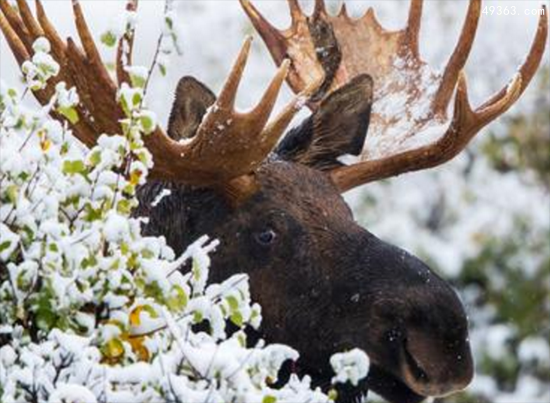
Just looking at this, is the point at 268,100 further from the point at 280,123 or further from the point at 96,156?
the point at 96,156

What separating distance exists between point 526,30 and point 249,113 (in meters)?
15.9

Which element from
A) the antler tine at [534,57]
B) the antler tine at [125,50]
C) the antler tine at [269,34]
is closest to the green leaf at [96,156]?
the antler tine at [125,50]

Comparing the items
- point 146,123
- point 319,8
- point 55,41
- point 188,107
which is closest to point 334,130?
point 188,107

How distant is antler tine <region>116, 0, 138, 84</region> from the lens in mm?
4497

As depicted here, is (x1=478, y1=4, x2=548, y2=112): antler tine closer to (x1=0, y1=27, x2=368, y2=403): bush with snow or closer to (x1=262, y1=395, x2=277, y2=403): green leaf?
(x1=0, y1=27, x2=368, y2=403): bush with snow

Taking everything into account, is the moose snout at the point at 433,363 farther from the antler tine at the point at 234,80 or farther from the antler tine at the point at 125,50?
the antler tine at the point at 125,50

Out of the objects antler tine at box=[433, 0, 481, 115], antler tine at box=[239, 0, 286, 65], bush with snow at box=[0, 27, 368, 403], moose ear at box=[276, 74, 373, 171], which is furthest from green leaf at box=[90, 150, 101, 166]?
antler tine at box=[239, 0, 286, 65]

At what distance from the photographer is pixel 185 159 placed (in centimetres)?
543

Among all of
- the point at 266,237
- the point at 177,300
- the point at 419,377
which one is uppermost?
the point at 266,237

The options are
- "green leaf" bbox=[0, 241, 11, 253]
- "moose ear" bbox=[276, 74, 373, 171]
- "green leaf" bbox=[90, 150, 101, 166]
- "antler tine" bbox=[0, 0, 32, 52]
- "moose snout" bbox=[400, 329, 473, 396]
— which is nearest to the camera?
"green leaf" bbox=[0, 241, 11, 253]

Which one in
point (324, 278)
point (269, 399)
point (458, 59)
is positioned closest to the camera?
point (269, 399)

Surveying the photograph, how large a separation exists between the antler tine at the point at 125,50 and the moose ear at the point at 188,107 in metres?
0.70

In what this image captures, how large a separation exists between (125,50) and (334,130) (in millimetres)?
1490

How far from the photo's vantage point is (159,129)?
17.4 feet
